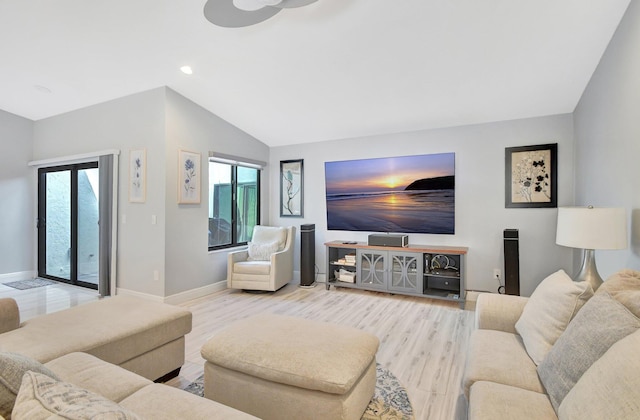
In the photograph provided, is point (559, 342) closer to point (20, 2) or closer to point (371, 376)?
point (371, 376)

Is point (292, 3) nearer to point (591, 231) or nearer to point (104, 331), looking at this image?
point (104, 331)

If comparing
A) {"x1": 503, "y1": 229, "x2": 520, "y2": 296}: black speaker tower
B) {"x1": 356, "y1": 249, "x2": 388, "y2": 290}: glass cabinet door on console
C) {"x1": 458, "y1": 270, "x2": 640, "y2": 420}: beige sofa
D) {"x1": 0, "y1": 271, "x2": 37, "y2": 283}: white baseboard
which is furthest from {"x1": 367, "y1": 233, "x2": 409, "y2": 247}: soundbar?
{"x1": 0, "y1": 271, "x2": 37, "y2": 283}: white baseboard

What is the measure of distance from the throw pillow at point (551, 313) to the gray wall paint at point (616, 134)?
0.90 metres

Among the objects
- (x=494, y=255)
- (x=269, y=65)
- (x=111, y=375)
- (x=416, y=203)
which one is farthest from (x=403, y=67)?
(x=111, y=375)

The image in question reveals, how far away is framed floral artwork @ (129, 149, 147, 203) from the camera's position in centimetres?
404

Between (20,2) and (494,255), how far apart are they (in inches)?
211

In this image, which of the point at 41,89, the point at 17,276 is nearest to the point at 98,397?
the point at 41,89

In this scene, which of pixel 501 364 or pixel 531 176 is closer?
pixel 501 364

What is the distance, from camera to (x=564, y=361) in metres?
1.28

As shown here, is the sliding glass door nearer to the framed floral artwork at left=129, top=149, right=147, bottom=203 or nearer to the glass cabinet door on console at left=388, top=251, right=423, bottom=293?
the framed floral artwork at left=129, top=149, right=147, bottom=203

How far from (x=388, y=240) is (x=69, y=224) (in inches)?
190

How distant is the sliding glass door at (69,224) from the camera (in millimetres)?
4777

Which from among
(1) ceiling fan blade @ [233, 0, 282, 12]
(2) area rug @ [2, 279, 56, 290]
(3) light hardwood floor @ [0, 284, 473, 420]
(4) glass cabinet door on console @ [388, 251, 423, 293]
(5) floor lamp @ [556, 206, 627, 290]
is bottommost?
(3) light hardwood floor @ [0, 284, 473, 420]

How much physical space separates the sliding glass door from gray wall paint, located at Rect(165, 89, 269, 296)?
4.65 ft
